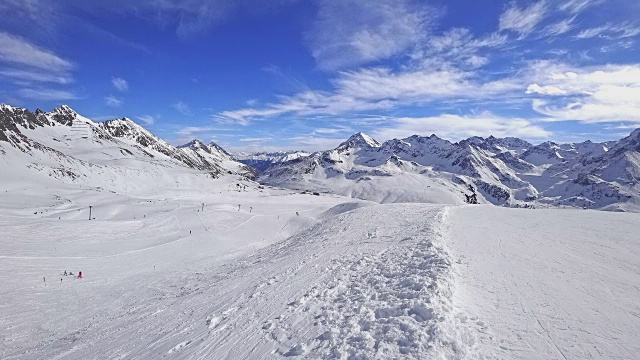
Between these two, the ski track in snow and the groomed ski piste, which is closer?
the groomed ski piste

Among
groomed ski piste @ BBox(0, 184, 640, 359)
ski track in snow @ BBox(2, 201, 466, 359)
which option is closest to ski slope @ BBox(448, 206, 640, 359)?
groomed ski piste @ BBox(0, 184, 640, 359)

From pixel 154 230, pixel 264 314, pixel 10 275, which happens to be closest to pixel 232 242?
pixel 154 230

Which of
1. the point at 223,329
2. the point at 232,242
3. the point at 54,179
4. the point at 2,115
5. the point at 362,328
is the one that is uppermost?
the point at 2,115

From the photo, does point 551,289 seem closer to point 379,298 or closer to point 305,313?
point 379,298

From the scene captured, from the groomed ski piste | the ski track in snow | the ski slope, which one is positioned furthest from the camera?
the ski track in snow

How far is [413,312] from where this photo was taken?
11.1 metres

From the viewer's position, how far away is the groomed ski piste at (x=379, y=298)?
10.1 meters

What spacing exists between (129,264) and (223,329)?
3155cm

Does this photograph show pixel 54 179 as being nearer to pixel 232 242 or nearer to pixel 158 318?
pixel 232 242

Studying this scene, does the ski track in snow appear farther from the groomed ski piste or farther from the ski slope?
the ski slope

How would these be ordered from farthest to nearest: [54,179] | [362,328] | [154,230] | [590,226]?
[54,179] < [154,230] < [590,226] < [362,328]

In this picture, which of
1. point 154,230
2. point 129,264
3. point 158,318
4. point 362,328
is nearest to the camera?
point 362,328

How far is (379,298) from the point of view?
12914mm

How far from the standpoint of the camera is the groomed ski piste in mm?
10102
